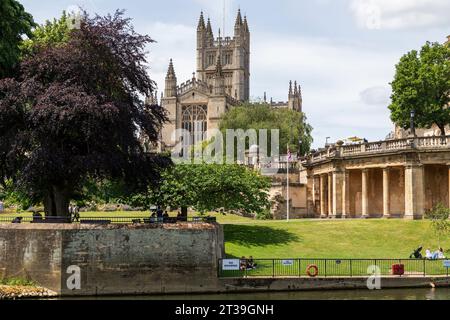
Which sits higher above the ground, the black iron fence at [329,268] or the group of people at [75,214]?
the group of people at [75,214]

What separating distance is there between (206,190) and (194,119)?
306 ft

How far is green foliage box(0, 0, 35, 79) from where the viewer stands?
37938 millimetres

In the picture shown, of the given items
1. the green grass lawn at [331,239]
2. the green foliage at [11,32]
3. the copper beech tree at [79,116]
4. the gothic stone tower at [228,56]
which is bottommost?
the green grass lawn at [331,239]

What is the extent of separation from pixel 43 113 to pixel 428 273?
72.3 ft

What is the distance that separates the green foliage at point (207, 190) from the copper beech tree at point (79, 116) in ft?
19.0

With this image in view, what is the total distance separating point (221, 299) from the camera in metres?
32.9

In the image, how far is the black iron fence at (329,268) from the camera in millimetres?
35875

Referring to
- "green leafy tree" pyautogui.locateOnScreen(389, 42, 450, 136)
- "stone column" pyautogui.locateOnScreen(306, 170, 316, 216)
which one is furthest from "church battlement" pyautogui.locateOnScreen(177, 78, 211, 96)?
"green leafy tree" pyautogui.locateOnScreen(389, 42, 450, 136)

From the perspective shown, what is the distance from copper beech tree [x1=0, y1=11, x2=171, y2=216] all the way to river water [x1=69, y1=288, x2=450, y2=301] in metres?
7.58

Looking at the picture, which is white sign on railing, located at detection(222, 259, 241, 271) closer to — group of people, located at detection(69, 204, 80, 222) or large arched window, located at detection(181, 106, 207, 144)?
group of people, located at detection(69, 204, 80, 222)

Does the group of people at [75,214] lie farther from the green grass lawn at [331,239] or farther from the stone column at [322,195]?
the stone column at [322,195]

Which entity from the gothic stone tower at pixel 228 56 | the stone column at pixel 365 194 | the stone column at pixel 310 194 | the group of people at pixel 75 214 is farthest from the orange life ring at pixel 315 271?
the gothic stone tower at pixel 228 56
